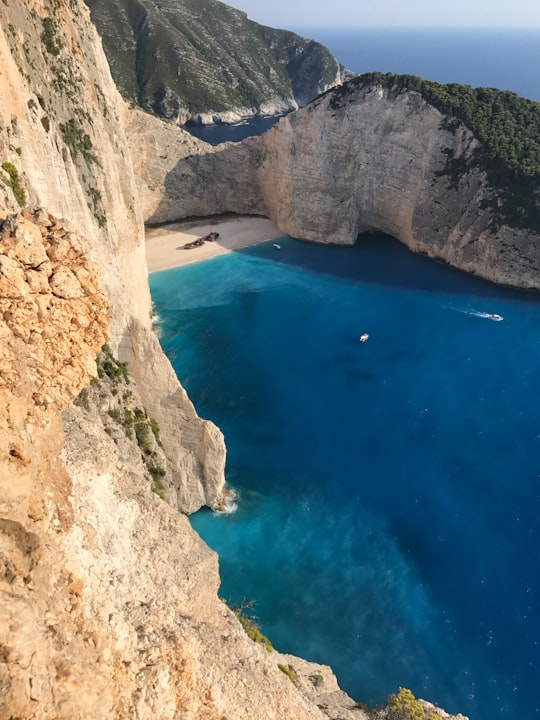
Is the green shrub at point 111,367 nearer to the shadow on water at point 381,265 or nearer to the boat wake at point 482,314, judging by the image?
the shadow on water at point 381,265

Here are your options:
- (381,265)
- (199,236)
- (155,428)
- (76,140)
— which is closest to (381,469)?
(155,428)

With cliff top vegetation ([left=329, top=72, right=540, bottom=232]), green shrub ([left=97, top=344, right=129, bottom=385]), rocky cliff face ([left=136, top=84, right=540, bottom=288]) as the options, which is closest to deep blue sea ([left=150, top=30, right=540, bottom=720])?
rocky cliff face ([left=136, top=84, right=540, bottom=288])

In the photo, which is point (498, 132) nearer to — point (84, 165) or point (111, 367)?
point (84, 165)

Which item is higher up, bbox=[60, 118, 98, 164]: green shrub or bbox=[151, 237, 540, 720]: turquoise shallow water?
bbox=[60, 118, 98, 164]: green shrub

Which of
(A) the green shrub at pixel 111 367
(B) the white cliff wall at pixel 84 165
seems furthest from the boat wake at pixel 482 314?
(A) the green shrub at pixel 111 367

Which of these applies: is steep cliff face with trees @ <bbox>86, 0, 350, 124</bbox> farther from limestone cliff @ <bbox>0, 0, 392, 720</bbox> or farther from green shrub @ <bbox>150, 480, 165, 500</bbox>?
green shrub @ <bbox>150, 480, 165, 500</bbox>

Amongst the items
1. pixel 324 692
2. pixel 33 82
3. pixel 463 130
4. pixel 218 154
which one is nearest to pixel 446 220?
pixel 463 130
